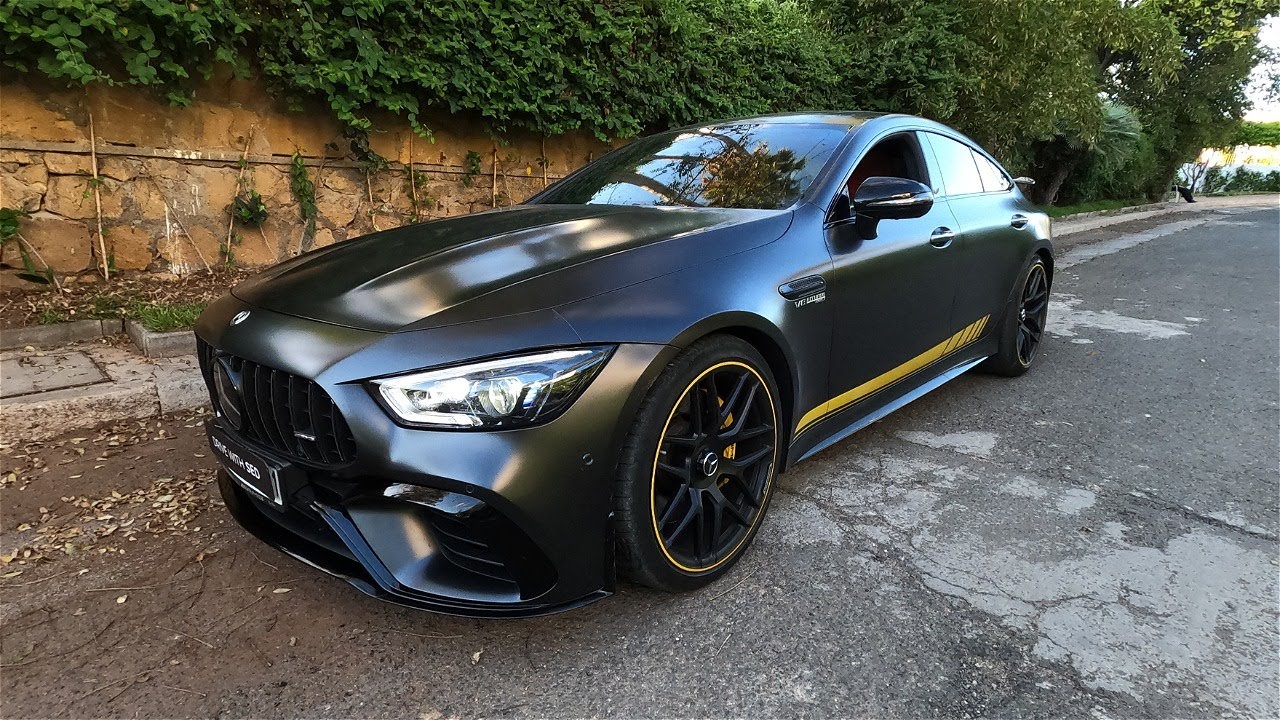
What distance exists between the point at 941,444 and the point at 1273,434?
65.3 inches

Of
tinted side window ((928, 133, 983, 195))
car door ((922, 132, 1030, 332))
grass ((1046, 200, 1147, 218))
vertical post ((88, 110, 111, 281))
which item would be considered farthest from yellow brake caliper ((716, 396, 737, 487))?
grass ((1046, 200, 1147, 218))

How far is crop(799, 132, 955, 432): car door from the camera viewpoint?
259cm

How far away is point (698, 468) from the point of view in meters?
2.07

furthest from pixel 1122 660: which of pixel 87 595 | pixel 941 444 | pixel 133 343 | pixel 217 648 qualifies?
pixel 133 343

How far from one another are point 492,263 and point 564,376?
0.48 metres

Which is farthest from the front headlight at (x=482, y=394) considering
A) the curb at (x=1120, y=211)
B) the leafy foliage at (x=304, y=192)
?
the curb at (x=1120, y=211)

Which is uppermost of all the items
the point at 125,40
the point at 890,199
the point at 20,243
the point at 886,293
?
the point at 125,40

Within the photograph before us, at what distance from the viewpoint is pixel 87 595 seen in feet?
6.99

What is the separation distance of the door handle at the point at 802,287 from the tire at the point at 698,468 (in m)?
0.25

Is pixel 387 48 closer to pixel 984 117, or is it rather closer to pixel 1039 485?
pixel 1039 485

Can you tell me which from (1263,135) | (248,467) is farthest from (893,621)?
(1263,135)

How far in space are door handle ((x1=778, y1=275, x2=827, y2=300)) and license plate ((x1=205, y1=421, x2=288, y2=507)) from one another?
152 cm

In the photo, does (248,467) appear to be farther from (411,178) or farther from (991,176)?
(411,178)

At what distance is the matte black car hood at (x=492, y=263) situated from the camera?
5.86 feet
